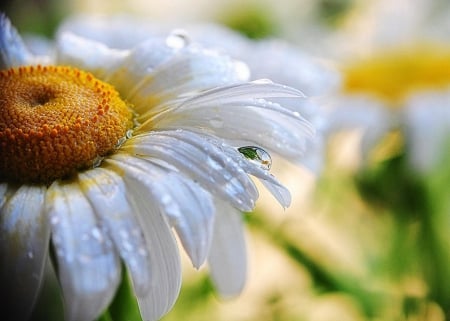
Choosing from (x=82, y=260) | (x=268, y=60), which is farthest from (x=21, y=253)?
(x=268, y=60)

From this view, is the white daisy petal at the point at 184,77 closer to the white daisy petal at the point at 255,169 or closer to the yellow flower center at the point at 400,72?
the white daisy petal at the point at 255,169

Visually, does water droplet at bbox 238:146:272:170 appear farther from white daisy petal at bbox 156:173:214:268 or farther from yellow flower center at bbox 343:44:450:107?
yellow flower center at bbox 343:44:450:107

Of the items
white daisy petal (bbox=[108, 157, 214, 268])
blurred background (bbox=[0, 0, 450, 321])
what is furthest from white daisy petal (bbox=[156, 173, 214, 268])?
blurred background (bbox=[0, 0, 450, 321])

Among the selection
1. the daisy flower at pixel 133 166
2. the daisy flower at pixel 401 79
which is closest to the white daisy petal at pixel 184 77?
the daisy flower at pixel 133 166

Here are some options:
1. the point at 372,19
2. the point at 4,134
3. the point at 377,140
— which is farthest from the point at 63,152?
the point at 372,19

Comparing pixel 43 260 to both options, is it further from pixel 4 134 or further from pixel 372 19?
pixel 372 19

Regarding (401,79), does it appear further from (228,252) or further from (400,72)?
(228,252)
